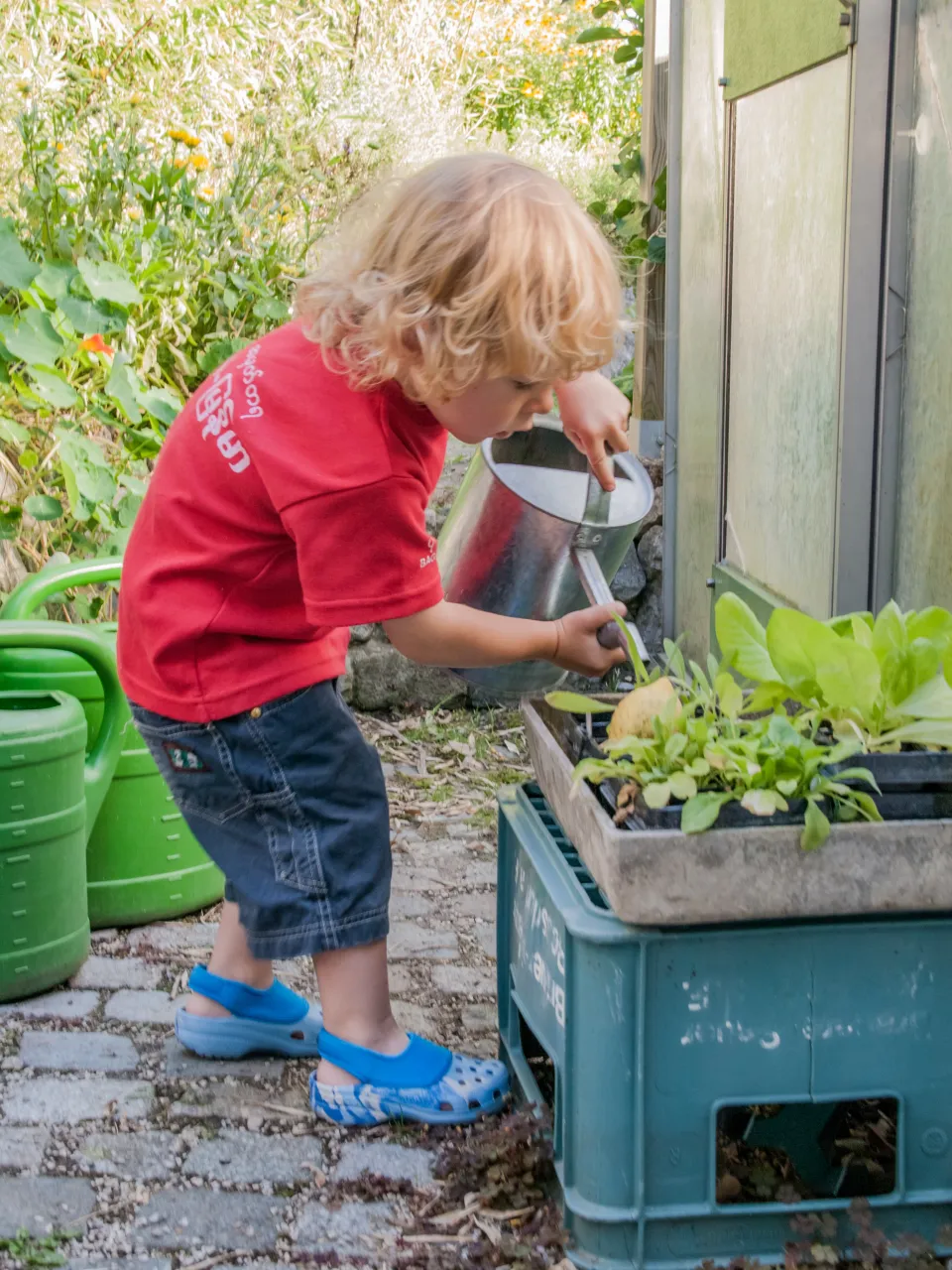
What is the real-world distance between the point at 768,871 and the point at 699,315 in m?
2.35

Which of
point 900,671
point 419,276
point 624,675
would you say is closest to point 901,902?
point 900,671

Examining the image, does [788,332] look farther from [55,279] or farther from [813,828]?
[55,279]

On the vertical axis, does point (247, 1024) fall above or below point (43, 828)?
below

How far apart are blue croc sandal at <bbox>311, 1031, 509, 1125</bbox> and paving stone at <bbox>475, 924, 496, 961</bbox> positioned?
59 cm

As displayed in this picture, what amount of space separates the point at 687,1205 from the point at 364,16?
26.5 feet

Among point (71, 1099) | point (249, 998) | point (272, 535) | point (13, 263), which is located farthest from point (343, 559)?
point (13, 263)

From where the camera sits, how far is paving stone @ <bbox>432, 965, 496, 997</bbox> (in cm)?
233

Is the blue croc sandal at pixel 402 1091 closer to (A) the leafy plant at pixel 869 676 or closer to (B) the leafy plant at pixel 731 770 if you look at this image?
(B) the leafy plant at pixel 731 770

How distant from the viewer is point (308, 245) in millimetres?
4535

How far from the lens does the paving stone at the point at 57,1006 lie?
2236 mm

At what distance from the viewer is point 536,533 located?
1.99m

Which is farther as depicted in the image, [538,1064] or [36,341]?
[36,341]

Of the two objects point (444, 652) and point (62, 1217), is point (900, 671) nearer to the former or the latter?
point (444, 652)

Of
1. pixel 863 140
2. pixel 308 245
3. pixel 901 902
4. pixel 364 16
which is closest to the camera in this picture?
pixel 901 902
